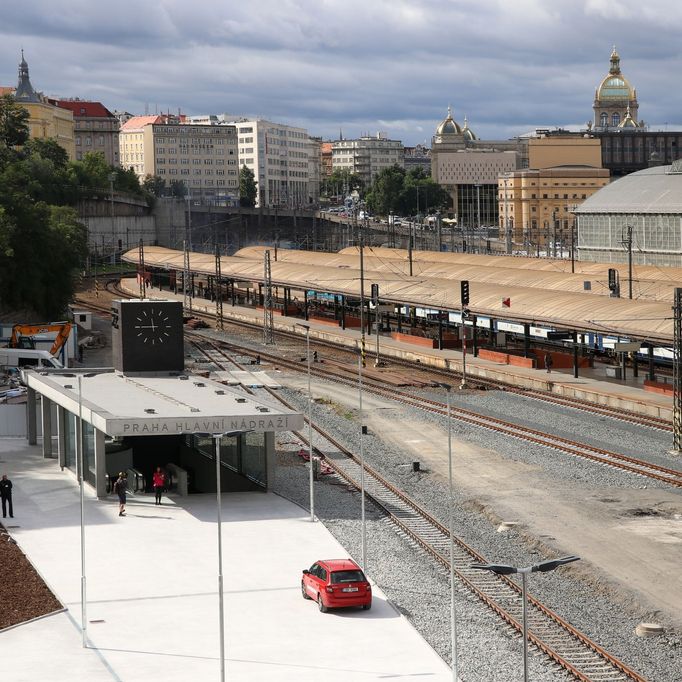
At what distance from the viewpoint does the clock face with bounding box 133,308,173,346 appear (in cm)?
5422

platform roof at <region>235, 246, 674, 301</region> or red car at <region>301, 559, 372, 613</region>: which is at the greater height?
platform roof at <region>235, 246, 674, 301</region>

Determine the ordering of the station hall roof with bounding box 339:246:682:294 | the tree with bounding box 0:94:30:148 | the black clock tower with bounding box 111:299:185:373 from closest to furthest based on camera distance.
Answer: the black clock tower with bounding box 111:299:185:373 < the station hall roof with bounding box 339:246:682:294 < the tree with bounding box 0:94:30:148

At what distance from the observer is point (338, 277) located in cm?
10494

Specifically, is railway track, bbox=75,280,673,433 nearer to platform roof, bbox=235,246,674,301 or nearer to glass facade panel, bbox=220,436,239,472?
platform roof, bbox=235,246,674,301

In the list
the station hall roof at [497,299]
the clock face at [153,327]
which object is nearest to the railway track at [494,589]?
the clock face at [153,327]

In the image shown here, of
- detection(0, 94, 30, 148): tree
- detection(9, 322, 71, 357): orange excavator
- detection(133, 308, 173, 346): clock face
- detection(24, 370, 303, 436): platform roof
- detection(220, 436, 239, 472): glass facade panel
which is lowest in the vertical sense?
detection(220, 436, 239, 472): glass facade panel

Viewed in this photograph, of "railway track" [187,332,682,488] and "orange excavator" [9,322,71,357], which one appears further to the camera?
"orange excavator" [9,322,71,357]

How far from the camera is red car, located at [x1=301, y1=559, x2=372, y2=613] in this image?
31.1 meters

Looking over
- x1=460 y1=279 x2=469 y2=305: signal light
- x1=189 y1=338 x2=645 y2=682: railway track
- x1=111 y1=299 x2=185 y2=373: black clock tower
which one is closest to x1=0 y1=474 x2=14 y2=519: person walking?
x1=189 y1=338 x2=645 y2=682: railway track

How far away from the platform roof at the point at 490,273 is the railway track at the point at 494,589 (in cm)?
3890

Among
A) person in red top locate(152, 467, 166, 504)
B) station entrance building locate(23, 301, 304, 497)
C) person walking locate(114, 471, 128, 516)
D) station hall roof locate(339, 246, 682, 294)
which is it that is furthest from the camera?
station hall roof locate(339, 246, 682, 294)


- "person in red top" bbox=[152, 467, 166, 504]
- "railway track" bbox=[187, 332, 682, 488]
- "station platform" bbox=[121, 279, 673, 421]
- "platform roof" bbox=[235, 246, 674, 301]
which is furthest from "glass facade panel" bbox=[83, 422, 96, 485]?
"platform roof" bbox=[235, 246, 674, 301]

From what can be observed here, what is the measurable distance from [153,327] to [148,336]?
0.40 m

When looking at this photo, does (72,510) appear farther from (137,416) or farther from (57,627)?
(57,627)
